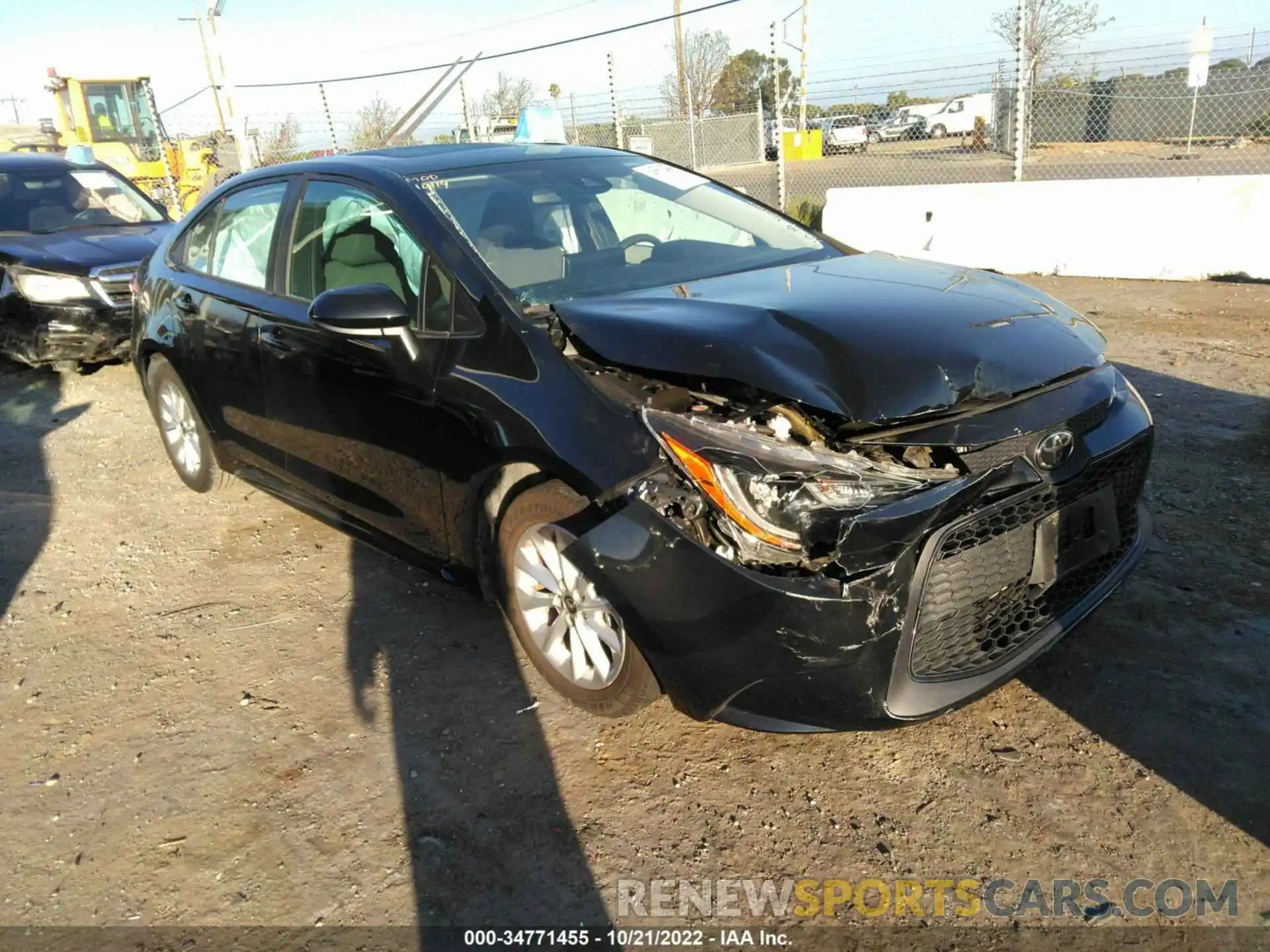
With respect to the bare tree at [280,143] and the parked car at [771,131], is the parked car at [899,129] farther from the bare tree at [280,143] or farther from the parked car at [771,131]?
the bare tree at [280,143]

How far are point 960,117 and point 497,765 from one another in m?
26.3

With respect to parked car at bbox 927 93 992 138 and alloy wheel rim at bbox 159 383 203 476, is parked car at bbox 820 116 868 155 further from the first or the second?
alloy wheel rim at bbox 159 383 203 476

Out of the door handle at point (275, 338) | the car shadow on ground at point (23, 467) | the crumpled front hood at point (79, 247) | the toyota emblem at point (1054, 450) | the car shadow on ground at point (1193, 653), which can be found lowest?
the car shadow on ground at point (1193, 653)

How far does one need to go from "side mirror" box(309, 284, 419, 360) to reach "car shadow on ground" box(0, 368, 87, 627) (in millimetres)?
2217

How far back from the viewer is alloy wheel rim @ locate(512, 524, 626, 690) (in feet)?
9.24

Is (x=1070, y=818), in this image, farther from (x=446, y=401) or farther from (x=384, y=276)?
(x=384, y=276)

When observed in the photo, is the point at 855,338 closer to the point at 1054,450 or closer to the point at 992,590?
the point at 1054,450

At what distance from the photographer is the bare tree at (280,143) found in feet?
59.9

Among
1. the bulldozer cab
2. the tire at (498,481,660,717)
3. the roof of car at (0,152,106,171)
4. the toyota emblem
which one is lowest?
the tire at (498,481,660,717)

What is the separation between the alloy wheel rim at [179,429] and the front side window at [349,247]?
1.47 m

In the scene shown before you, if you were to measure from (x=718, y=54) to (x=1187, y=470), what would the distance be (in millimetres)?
33596

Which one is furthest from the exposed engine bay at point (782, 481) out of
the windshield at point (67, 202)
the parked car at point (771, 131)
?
the parked car at point (771, 131)

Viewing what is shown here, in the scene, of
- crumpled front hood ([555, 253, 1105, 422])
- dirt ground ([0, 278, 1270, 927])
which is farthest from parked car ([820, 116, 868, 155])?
dirt ground ([0, 278, 1270, 927])

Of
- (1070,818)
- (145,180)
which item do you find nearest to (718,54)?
(145,180)
